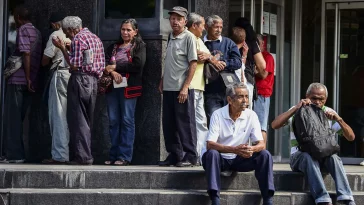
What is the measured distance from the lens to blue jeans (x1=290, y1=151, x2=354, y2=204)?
10695 millimetres

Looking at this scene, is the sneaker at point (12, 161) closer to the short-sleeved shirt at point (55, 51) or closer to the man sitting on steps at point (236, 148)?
the short-sleeved shirt at point (55, 51)

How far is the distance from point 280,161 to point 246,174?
3724 mm

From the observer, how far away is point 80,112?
12.1m

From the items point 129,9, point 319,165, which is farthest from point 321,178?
point 129,9

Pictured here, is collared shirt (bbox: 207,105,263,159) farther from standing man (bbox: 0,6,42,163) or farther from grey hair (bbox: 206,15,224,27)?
standing man (bbox: 0,6,42,163)

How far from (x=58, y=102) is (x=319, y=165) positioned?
11.5 feet

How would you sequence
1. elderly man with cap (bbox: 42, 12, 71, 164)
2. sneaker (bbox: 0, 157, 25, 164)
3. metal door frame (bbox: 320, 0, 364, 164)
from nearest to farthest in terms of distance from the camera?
elderly man with cap (bbox: 42, 12, 71, 164) → sneaker (bbox: 0, 157, 25, 164) → metal door frame (bbox: 320, 0, 364, 164)

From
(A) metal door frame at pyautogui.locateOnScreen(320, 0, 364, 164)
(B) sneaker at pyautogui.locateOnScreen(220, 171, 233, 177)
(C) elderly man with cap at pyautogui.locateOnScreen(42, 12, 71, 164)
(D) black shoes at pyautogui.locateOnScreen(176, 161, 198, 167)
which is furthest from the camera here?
(A) metal door frame at pyautogui.locateOnScreen(320, 0, 364, 164)

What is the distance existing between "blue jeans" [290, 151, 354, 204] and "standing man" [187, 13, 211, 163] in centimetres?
161

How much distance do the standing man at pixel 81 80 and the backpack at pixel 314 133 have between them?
105 inches

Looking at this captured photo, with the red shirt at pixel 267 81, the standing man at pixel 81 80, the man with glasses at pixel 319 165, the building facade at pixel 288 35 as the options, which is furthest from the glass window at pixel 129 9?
the man with glasses at pixel 319 165

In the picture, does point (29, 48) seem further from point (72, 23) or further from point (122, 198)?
point (122, 198)

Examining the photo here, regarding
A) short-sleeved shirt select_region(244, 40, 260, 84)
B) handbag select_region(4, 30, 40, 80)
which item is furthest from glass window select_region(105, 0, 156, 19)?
short-sleeved shirt select_region(244, 40, 260, 84)

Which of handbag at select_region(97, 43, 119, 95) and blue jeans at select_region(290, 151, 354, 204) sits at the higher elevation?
handbag at select_region(97, 43, 119, 95)
